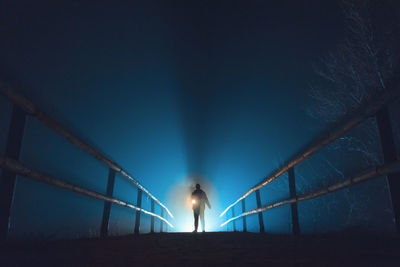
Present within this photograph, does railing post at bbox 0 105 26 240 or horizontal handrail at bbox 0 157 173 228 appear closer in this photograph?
horizontal handrail at bbox 0 157 173 228

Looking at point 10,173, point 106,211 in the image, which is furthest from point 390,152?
point 106,211

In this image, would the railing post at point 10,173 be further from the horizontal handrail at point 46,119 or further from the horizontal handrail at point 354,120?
the horizontal handrail at point 354,120

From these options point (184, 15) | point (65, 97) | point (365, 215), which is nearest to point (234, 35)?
point (184, 15)

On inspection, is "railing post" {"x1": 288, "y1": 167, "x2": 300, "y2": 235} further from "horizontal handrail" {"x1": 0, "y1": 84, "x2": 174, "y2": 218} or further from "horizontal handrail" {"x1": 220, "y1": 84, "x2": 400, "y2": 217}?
"horizontal handrail" {"x1": 0, "y1": 84, "x2": 174, "y2": 218}

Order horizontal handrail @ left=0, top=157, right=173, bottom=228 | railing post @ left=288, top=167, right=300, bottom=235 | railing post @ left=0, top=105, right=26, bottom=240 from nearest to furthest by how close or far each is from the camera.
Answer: horizontal handrail @ left=0, top=157, right=173, bottom=228 < railing post @ left=0, top=105, right=26, bottom=240 < railing post @ left=288, top=167, right=300, bottom=235

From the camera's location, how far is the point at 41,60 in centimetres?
10075

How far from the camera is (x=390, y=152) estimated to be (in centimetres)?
167

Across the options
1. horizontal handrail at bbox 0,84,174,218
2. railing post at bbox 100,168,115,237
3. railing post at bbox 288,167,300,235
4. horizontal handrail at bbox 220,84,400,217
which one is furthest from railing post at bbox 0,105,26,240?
railing post at bbox 288,167,300,235

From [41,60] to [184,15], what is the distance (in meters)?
67.8

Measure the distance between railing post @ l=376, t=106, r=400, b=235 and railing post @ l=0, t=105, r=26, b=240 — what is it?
2.71 m

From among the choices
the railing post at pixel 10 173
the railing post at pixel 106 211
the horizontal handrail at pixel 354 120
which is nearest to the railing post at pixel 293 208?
the horizontal handrail at pixel 354 120

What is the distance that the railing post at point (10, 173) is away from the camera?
5.40 ft

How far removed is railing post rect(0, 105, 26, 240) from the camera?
A: 1.65m

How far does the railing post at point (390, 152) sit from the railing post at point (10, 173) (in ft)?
8.91
